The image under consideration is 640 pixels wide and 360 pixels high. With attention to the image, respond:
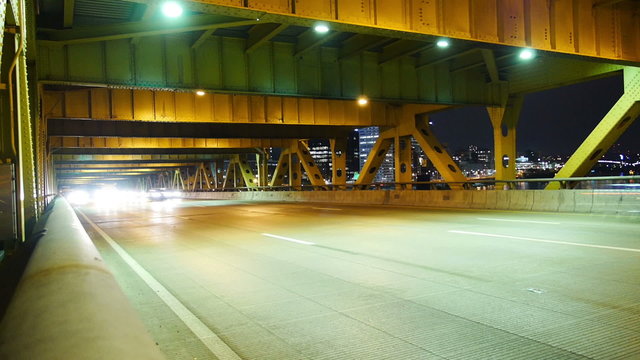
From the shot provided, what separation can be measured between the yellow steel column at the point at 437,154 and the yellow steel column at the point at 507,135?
203 cm

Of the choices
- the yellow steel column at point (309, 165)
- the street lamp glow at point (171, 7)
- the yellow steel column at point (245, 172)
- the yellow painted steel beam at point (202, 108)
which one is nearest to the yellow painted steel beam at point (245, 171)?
the yellow steel column at point (245, 172)

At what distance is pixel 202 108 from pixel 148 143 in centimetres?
1631

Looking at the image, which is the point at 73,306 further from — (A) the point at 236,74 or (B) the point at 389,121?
(B) the point at 389,121

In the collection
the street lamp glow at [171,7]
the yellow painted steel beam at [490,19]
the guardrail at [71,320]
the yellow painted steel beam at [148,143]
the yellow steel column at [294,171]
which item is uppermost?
the yellow painted steel beam at [490,19]

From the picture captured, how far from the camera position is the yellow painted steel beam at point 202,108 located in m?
24.9

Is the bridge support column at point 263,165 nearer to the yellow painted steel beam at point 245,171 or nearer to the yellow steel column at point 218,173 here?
the yellow painted steel beam at point 245,171

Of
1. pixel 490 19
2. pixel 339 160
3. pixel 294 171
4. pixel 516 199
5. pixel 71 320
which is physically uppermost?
pixel 490 19

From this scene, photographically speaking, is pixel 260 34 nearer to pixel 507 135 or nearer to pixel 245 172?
pixel 507 135

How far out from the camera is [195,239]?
1310cm

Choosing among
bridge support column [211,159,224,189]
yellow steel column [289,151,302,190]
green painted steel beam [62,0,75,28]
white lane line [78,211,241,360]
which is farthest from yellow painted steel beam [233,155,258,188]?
white lane line [78,211,241,360]

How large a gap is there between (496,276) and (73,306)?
590 centimetres

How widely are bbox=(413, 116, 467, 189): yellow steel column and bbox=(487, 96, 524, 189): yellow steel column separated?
2.03 m

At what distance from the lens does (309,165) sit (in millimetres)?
42938

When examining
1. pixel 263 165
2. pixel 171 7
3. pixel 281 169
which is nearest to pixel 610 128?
pixel 171 7
